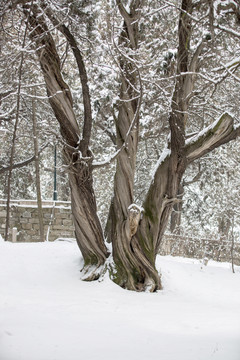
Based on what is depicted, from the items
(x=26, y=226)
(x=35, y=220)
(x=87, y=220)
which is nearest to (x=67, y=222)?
(x=35, y=220)

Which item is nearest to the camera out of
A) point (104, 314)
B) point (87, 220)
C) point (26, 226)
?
point (104, 314)

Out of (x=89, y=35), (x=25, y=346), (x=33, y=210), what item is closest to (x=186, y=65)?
(x=89, y=35)

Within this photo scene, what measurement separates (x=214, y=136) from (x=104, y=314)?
3.29 m

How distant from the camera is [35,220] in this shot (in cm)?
1574

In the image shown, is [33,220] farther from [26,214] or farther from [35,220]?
[26,214]

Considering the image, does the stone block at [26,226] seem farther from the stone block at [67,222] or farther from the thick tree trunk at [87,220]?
the thick tree trunk at [87,220]

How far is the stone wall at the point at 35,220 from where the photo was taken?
1531 cm

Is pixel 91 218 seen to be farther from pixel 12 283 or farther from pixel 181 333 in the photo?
pixel 181 333

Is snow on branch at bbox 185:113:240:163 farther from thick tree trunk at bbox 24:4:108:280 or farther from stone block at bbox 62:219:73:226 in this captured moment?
stone block at bbox 62:219:73:226

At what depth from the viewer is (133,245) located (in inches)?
271

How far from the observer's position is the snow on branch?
21.8 feet

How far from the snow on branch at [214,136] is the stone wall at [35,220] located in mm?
9117

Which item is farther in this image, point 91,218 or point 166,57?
point 166,57

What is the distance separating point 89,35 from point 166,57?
1.67 m
